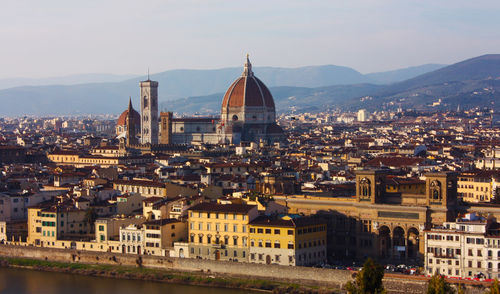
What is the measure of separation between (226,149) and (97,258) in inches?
2375

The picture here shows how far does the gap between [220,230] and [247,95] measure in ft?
285

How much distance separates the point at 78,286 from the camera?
1805 inches

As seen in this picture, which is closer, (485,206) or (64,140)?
(485,206)

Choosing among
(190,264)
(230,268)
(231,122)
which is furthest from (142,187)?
(231,122)

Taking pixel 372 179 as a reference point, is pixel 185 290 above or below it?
below

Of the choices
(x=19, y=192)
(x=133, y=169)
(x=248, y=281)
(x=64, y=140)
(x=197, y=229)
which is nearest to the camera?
(x=248, y=281)

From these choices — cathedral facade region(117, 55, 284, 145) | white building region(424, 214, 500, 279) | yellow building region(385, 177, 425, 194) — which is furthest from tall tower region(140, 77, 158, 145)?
white building region(424, 214, 500, 279)

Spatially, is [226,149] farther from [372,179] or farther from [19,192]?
[372,179]

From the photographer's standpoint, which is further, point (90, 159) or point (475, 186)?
point (90, 159)

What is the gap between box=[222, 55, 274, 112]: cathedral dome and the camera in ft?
434

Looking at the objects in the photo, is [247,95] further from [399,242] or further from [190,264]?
[190,264]

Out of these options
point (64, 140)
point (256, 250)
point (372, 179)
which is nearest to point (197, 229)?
point (256, 250)

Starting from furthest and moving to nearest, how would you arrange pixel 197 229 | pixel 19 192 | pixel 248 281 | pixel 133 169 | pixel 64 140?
1. pixel 64 140
2. pixel 133 169
3. pixel 19 192
4. pixel 197 229
5. pixel 248 281

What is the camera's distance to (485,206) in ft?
151
